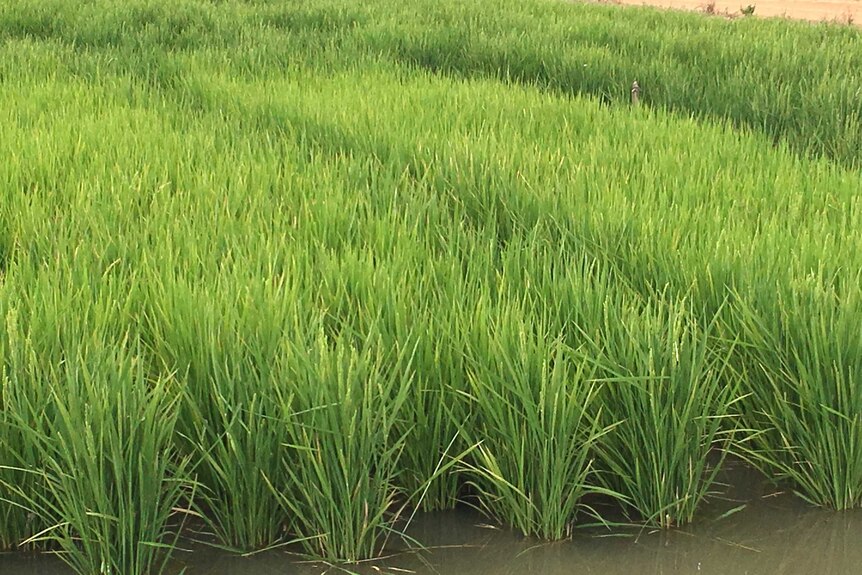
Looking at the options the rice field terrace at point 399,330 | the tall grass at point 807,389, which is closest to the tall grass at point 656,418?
the rice field terrace at point 399,330

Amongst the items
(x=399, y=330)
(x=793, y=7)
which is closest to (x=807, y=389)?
(x=399, y=330)

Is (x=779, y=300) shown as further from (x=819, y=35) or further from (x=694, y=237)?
(x=819, y=35)

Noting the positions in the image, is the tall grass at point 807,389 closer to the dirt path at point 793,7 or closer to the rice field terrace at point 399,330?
the rice field terrace at point 399,330

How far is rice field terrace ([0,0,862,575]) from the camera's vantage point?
124 centimetres

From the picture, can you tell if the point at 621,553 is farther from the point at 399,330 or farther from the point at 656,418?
the point at 399,330

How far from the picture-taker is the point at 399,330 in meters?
1.43

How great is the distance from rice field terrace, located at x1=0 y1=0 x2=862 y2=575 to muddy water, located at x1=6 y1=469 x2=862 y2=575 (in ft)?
0.11

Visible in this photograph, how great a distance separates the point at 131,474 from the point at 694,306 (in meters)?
1.05

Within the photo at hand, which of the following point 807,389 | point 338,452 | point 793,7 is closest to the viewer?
point 338,452

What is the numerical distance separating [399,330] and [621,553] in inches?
19.4

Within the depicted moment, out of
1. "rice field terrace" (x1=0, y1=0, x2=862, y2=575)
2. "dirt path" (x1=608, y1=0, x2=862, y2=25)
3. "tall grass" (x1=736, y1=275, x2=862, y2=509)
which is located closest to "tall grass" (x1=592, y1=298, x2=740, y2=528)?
"rice field terrace" (x1=0, y1=0, x2=862, y2=575)

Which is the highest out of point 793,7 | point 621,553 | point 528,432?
point 793,7

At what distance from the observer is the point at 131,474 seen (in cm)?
118

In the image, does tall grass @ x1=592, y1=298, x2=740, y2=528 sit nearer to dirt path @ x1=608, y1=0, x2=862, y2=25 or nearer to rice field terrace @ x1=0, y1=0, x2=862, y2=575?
rice field terrace @ x1=0, y1=0, x2=862, y2=575
